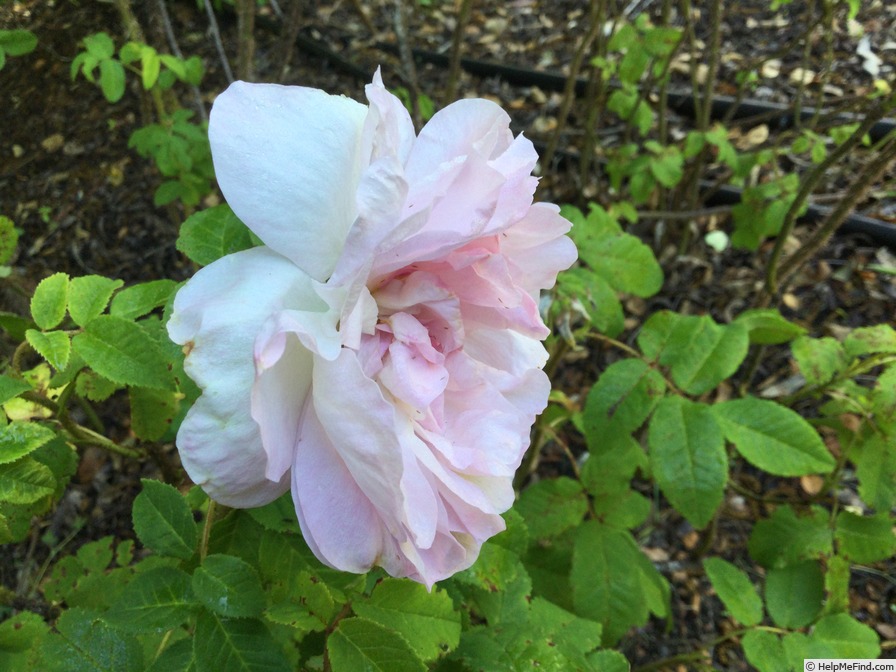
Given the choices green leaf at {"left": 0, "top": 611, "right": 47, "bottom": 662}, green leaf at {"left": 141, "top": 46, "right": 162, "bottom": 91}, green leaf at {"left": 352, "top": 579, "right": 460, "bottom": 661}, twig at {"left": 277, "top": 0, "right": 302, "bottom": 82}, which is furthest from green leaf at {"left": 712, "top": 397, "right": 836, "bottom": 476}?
green leaf at {"left": 141, "top": 46, "right": 162, "bottom": 91}

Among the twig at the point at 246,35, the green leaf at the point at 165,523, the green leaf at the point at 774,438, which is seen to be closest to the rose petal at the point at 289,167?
the green leaf at the point at 165,523

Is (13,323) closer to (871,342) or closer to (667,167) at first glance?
(871,342)

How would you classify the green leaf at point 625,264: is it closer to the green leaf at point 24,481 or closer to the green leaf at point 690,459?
the green leaf at point 690,459

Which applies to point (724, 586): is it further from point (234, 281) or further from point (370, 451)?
point (234, 281)

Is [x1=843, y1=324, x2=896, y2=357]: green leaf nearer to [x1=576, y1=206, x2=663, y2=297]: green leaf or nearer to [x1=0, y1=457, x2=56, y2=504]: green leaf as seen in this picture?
[x1=576, y1=206, x2=663, y2=297]: green leaf

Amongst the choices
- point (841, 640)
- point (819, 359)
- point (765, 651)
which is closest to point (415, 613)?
point (765, 651)
